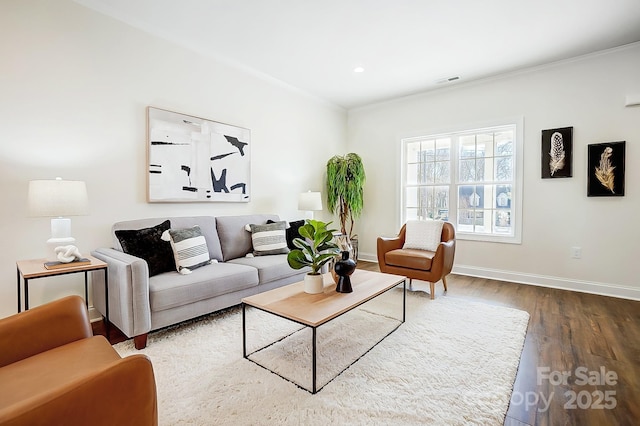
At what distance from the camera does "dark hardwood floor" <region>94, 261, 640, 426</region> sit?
157cm

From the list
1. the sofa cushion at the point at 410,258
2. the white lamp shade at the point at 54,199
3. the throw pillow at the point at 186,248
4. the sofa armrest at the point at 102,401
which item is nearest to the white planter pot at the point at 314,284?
the throw pillow at the point at 186,248

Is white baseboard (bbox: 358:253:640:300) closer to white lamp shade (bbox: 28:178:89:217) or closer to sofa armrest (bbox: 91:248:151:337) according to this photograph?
sofa armrest (bbox: 91:248:151:337)

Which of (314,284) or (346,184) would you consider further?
(346,184)

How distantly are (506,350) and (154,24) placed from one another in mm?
4131

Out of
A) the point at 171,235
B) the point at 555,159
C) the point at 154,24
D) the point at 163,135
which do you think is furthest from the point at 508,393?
the point at 154,24

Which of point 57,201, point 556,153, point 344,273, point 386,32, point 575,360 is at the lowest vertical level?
point 575,360

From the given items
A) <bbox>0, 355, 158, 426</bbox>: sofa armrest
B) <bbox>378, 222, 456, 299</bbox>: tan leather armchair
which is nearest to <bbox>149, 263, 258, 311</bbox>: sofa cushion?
<bbox>0, 355, 158, 426</bbox>: sofa armrest

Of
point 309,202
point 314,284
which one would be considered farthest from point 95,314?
point 309,202

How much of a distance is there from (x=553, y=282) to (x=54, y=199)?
202 inches

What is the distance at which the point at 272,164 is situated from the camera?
4.34 m

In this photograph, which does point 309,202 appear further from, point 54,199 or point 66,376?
point 66,376

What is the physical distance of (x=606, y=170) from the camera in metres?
3.45

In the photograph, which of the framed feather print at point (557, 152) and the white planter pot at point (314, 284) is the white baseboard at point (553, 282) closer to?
the framed feather print at point (557, 152)

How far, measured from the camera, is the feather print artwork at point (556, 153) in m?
3.71
